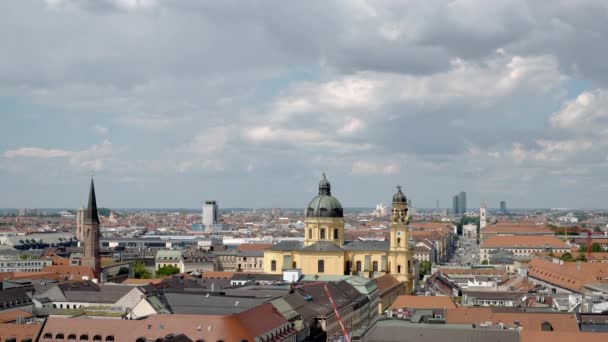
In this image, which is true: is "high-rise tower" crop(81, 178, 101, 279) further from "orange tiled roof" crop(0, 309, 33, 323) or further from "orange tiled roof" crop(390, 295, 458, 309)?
"orange tiled roof" crop(390, 295, 458, 309)

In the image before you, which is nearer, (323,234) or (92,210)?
(323,234)

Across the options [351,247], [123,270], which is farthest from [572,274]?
[123,270]

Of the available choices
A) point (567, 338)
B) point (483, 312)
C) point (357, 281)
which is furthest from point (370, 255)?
point (567, 338)

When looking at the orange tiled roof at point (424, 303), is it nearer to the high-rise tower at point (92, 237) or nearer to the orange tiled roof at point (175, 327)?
the orange tiled roof at point (175, 327)

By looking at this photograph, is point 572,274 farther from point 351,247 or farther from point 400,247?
point 351,247

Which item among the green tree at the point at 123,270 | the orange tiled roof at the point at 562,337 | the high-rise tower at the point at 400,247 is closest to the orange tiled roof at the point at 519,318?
the orange tiled roof at the point at 562,337

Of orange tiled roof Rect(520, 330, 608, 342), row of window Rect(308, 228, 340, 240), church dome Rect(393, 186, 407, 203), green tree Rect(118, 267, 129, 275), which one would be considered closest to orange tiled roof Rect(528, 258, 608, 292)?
church dome Rect(393, 186, 407, 203)
